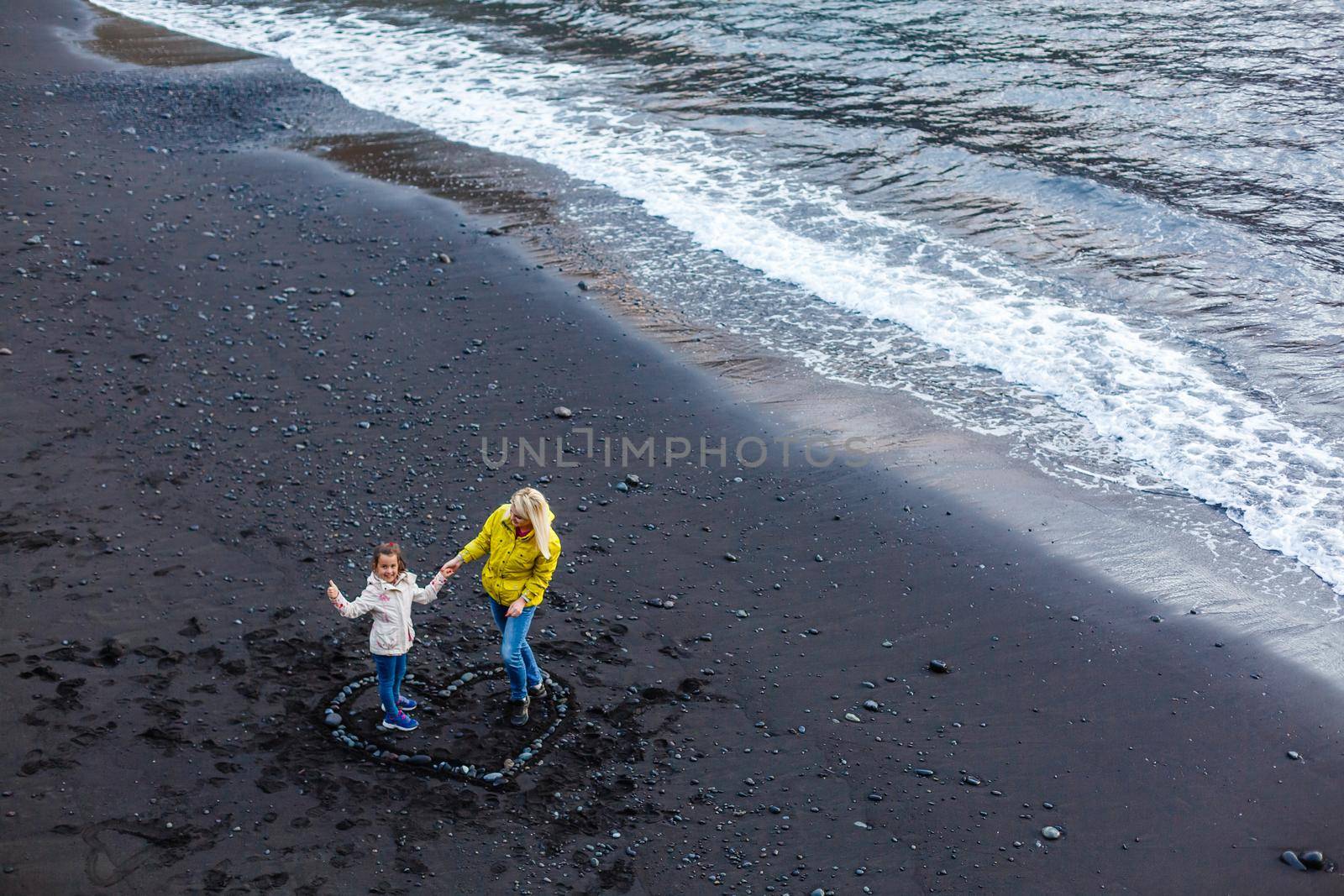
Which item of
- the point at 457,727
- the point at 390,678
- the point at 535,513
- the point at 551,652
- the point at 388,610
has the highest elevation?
the point at 535,513

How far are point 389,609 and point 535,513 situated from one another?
1.21 meters

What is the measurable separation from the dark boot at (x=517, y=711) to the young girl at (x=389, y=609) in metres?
0.84

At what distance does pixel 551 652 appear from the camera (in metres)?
8.24

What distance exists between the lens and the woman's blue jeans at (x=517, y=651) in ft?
24.1

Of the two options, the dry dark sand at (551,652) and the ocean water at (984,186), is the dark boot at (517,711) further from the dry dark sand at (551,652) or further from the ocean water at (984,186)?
the ocean water at (984,186)

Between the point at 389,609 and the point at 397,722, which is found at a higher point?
the point at 389,609

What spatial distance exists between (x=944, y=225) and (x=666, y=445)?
8258mm

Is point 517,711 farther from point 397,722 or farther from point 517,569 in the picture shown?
point 517,569

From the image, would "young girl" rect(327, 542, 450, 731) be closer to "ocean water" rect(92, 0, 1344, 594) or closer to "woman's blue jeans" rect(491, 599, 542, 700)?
"woman's blue jeans" rect(491, 599, 542, 700)

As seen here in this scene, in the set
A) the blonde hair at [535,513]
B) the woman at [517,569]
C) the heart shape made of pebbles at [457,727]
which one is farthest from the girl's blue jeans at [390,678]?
the blonde hair at [535,513]

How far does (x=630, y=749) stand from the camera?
24.2ft

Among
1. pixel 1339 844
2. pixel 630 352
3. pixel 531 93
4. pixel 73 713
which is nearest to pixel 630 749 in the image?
pixel 73 713

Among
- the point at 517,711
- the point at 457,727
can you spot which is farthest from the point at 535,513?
the point at 457,727

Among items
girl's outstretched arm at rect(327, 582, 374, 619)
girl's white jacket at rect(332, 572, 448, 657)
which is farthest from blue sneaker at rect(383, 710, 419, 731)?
girl's outstretched arm at rect(327, 582, 374, 619)
